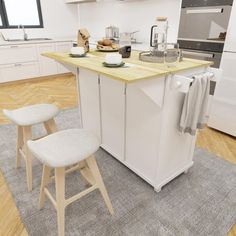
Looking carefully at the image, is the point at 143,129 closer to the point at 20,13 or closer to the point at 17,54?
the point at 17,54

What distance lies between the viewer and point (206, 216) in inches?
59.5

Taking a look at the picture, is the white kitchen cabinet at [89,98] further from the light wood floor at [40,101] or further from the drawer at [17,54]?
the drawer at [17,54]

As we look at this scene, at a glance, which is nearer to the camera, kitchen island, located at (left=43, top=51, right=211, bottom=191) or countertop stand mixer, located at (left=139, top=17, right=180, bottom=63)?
kitchen island, located at (left=43, top=51, right=211, bottom=191)

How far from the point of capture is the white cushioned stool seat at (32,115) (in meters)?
1.61

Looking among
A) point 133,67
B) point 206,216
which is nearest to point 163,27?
point 133,67

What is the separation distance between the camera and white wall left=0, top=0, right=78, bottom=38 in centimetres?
489

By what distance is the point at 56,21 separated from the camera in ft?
17.0

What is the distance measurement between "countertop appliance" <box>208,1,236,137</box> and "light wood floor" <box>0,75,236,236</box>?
15 cm

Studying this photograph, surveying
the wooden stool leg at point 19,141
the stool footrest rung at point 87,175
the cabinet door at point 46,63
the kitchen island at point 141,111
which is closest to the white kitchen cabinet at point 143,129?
the kitchen island at point 141,111

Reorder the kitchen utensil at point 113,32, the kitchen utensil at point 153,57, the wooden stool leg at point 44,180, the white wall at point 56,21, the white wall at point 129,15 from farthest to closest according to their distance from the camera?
the white wall at point 56,21, the kitchen utensil at point 113,32, the white wall at point 129,15, the kitchen utensil at point 153,57, the wooden stool leg at point 44,180

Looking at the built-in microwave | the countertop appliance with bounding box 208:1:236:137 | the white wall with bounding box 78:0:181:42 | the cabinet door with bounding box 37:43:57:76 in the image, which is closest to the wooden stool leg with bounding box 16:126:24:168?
the countertop appliance with bounding box 208:1:236:137

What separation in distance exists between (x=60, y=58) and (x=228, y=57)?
1.77m

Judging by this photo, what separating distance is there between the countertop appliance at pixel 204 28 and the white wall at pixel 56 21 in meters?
3.61

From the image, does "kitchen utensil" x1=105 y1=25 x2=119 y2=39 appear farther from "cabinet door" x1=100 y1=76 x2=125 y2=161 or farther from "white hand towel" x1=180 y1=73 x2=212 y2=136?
"white hand towel" x1=180 y1=73 x2=212 y2=136
